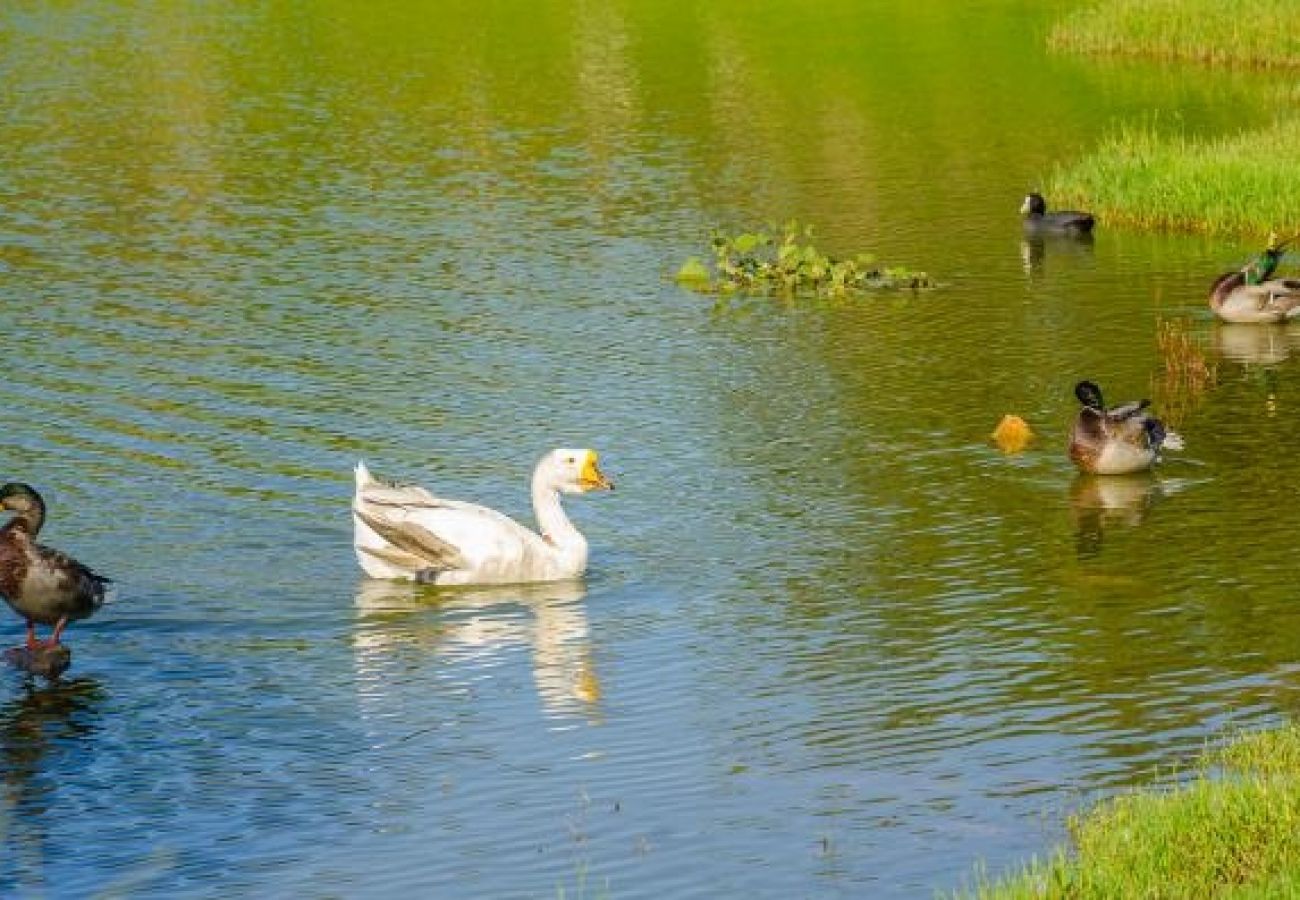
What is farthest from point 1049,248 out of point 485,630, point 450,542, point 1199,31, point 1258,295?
point 1199,31

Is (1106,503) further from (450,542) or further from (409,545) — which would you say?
(409,545)

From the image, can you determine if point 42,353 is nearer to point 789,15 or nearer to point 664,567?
point 664,567

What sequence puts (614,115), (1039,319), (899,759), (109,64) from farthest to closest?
(109,64) → (614,115) → (1039,319) → (899,759)

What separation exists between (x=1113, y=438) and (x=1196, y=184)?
15.1 meters

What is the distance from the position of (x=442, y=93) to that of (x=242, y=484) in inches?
1265

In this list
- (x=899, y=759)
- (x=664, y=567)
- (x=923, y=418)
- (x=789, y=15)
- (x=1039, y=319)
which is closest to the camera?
(x=899, y=759)

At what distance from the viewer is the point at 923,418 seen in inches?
1077

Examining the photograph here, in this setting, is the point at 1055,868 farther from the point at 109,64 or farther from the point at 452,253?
the point at 109,64

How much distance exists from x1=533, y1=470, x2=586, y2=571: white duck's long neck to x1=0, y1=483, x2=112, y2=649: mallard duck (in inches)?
157

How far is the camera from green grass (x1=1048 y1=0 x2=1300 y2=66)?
55312 mm

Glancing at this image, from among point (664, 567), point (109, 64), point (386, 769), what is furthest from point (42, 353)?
point (109, 64)

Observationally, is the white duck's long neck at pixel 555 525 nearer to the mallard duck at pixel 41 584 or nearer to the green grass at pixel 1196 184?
the mallard duck at pixel 41 584

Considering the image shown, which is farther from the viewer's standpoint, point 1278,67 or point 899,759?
point 1278,67

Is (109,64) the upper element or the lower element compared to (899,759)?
upper
